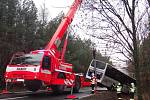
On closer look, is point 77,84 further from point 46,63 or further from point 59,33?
point 46,63

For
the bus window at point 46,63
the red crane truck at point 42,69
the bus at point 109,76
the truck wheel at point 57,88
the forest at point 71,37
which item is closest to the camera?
the forest at point 71,37

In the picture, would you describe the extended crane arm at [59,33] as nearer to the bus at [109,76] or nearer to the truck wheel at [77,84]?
the truck wheel at [77,84]

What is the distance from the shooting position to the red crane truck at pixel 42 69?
20172mm

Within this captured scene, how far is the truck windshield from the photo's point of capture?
67.4 ft

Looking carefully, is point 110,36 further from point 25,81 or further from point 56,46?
point 56,46

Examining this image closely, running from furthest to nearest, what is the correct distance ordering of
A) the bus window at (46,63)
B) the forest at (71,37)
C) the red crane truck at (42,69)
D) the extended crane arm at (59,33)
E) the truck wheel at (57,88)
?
the extended crane arm at (59,33) < the truck wheel at (57,88) < the bus window at (46,63) < the red crane truck at (42,69) < the forest at (71,37)

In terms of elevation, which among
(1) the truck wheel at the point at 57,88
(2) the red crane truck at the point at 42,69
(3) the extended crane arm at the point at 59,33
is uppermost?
(3) the extended crane arm at the point at 59,33

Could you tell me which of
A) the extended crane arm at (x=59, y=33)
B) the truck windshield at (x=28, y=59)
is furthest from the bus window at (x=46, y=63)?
the extended crane arm at (x=59, y=33)

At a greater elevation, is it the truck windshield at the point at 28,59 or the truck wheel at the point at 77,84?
the truck windshield at the point at 28,59

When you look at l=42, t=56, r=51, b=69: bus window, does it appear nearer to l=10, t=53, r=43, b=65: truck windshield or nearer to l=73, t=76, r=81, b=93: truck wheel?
l=10, t=53, r=43, b=65: truck windshield

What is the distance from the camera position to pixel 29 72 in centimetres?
2014

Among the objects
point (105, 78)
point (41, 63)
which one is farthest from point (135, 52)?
point (105, 78)

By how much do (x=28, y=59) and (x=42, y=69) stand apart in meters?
1.13

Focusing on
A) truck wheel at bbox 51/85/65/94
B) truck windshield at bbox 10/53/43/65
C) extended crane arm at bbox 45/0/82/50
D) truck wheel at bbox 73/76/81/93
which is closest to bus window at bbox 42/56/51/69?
truck windshield at bbox 10/53/43/65
